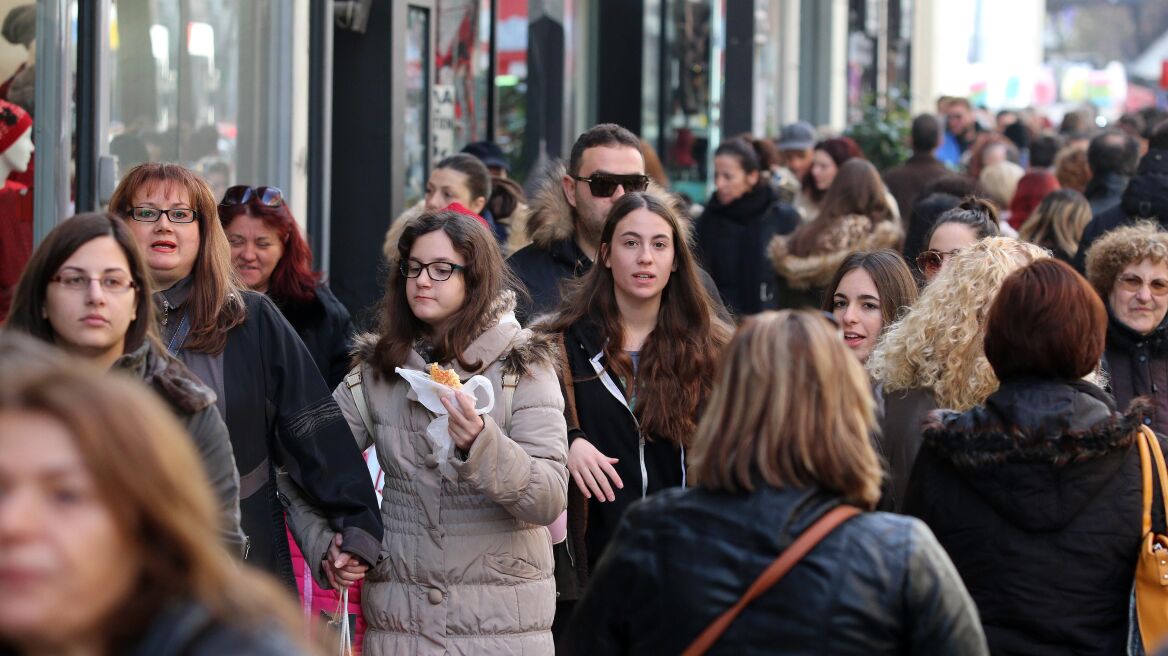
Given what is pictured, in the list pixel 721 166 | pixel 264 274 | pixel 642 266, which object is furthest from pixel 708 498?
pixel 721 166

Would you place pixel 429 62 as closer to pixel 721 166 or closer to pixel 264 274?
pixel 721 166

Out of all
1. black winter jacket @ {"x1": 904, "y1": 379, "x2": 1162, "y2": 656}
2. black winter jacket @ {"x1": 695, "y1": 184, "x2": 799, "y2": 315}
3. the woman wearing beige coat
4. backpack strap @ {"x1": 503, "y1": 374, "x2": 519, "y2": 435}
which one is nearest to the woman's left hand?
the woman wearing beige coat

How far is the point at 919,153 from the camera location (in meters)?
12.8

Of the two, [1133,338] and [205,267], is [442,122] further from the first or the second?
[205,267]

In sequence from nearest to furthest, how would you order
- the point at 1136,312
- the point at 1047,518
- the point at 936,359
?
the point at 1047,518, the point at 936,359, the point at 1136,312

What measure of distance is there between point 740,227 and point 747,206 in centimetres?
13

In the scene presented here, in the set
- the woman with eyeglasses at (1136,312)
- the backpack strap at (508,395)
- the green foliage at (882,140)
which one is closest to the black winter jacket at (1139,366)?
the woman with eyeglasses at (1136,312)

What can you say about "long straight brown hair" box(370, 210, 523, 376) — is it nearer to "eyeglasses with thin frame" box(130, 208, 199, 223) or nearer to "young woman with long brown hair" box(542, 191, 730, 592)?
"young woman with long brown hair" box(542, 191, 730, 592)

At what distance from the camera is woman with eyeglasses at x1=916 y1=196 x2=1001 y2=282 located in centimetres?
639

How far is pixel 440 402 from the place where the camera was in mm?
4617

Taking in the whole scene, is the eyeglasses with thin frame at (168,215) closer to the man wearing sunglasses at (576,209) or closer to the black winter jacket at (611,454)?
the black winter jacket at (611,454)

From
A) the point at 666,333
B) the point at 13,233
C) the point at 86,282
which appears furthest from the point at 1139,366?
the point at 13,233

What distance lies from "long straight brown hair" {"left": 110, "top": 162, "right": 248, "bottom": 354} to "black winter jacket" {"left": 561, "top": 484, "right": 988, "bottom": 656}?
6.21 ft

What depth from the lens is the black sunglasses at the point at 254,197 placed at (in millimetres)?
6133
